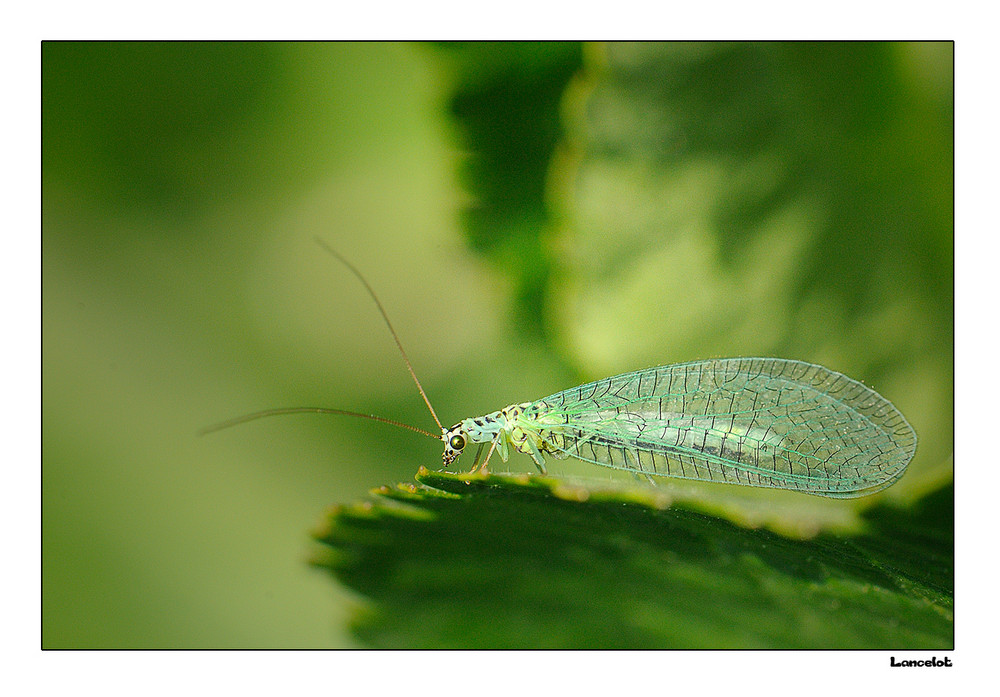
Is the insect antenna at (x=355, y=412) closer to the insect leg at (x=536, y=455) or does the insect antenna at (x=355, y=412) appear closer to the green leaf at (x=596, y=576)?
the insect leg at (x=536, y=455)

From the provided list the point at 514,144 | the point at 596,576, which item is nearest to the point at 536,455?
the point at 514,144

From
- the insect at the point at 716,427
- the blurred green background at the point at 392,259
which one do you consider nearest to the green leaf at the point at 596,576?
the blurred green background at the point at 392,259

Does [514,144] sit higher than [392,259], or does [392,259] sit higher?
[514,144]

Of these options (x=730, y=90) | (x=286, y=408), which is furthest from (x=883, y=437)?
(x=286, y=408)

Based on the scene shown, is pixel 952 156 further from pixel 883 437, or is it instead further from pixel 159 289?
pixel 159 289

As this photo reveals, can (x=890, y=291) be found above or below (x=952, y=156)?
below

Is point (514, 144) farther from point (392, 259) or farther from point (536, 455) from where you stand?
point (536, 455)

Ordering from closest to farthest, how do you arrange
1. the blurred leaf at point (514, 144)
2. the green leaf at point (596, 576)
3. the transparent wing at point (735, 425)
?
the green leaf at point (596, 576) → the blurred leaf at point (514, 144) → the transparent wing at point (735, 425)

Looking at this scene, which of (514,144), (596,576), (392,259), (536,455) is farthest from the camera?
(392,259)
